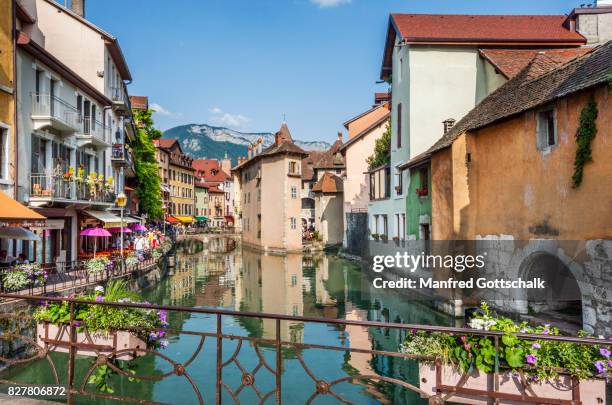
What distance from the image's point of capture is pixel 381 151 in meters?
42.6

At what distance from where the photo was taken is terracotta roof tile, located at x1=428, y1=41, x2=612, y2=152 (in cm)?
1171

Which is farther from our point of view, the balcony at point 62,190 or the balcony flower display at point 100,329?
the balcony at point 62,190

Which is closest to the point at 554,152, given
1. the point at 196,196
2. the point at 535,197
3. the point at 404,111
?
the point at 535,197

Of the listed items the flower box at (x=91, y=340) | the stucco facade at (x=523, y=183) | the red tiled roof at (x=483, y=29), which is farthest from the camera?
the red tiled roof at (x=483, y=29)

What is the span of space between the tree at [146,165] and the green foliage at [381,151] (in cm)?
2224

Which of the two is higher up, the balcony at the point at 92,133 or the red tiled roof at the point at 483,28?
the red tiled roof at the point at 483,28

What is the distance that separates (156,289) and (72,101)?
10747mm

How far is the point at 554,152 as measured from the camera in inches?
514

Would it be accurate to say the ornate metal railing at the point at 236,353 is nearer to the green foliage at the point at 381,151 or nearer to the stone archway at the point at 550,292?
the stone archway at the point at 550,292

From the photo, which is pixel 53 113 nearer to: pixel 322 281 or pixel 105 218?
pixel 105 218

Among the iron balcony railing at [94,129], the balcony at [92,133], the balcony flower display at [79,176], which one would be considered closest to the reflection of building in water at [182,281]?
the balcony flower display at [79,176]

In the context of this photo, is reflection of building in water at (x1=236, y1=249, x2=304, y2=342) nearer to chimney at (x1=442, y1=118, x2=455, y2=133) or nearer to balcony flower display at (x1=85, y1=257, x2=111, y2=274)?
balcony flower display at (x1=85, y1=257, x2=111, y2=274)

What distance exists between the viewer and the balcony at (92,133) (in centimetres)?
2386

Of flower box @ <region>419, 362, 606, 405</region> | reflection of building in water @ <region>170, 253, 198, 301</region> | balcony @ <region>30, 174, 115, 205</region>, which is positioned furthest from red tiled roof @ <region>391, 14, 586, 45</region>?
flower box @ <region>419, 362, 606, 405</region>
